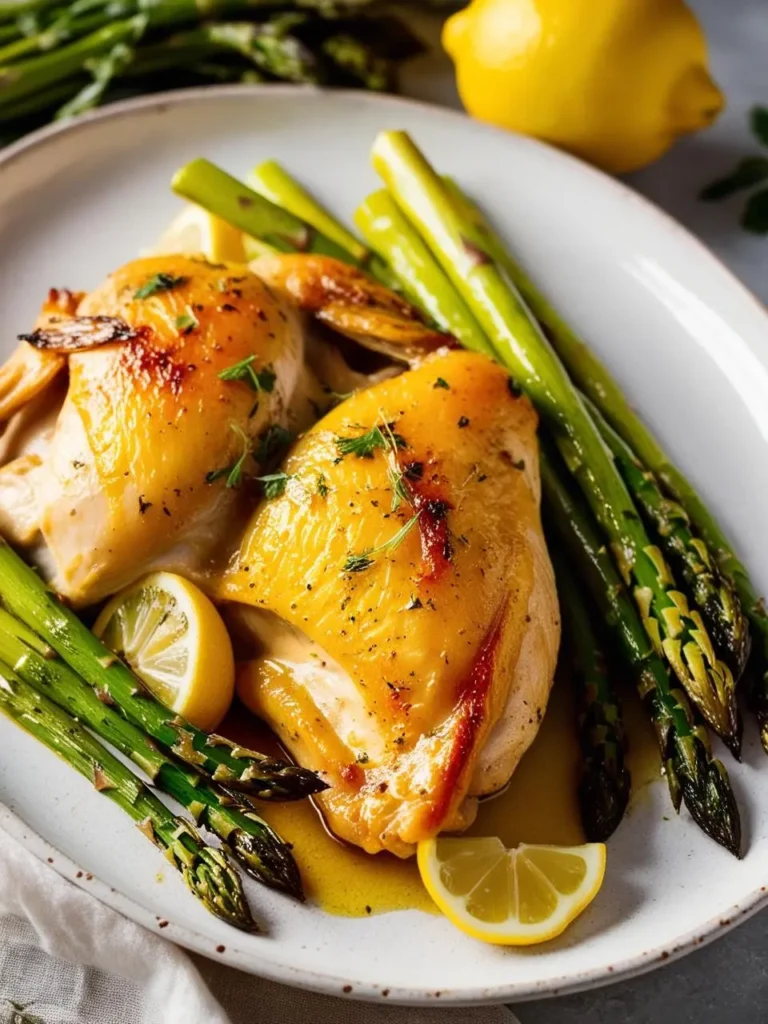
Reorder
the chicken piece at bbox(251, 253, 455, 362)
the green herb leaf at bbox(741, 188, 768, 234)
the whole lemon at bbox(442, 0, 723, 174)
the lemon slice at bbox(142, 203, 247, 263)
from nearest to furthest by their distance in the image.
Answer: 1. the chicken piece at bbox(251, 253, 455, 362)
2. the lemon slice at bbox(142, 203, 247, 263)
3. the whole lemon at bbox(442, 0, 723, 174)
4. the green herb leaf at bbox(741, 188, 768, 234)

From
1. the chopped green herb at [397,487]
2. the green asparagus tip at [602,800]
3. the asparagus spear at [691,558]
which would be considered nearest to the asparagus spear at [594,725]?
the green asparagus tip at [602,800]

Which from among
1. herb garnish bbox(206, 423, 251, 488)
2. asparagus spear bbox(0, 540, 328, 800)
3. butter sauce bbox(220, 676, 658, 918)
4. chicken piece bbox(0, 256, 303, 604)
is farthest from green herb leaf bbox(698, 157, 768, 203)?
asparagus spear bbox(0, 540, 328, 800)

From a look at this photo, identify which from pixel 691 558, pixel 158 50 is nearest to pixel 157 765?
pixel 691 558

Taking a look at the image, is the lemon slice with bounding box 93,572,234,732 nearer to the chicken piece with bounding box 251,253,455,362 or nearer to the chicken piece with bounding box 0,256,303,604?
the chicken piece with bounding box 0,256,303,604

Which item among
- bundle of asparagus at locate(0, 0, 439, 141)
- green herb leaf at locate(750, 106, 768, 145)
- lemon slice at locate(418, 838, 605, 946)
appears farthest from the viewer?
green herb leaf at locate(750, 106, 768, 145)

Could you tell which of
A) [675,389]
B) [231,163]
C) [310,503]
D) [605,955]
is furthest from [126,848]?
[231,163]

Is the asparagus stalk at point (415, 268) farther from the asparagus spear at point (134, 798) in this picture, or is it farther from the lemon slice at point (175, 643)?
the asparagus spear at point (134, 798)
